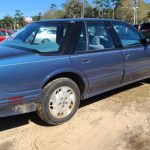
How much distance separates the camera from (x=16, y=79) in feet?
13.6

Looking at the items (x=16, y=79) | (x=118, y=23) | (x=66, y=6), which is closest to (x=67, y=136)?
(x=16, y=79)

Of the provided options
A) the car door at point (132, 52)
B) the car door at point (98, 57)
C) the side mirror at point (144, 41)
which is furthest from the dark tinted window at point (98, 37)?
the side mirror at point (144, 41)

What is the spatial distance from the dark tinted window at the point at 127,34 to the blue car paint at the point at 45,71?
8.8 inches

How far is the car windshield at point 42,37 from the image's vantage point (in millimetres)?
4797

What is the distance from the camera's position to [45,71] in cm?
442

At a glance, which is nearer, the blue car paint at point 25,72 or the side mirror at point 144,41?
the blue car paint at point 25,72

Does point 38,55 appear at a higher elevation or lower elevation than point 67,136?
higher

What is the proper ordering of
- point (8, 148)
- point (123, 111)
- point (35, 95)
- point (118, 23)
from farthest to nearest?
point (118, 23), point (123, 111), point (35, 95), point (8, 148)

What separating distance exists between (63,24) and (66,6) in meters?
82.9

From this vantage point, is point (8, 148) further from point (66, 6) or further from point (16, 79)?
point (66, 6)

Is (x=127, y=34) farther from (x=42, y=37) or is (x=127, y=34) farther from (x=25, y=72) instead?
(x=25, y=72)

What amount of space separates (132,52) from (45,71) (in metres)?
2.20

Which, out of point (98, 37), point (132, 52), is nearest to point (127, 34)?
point (132, 52)

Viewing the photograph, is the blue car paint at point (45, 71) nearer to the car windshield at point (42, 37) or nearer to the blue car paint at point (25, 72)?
the blue car paint at point (25, 72)
